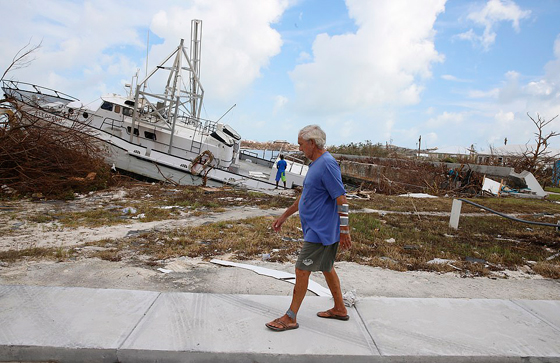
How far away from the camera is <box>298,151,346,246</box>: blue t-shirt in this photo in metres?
3.12

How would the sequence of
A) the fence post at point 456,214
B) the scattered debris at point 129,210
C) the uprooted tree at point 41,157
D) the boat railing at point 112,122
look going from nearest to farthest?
the fence post at point 456,214 < the scattered debris at point 129,210 < the uprooted tree at point 41,157 < the boat railing at point 112,122

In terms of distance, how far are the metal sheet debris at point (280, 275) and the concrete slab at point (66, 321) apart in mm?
1331

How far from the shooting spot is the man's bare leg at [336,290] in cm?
333

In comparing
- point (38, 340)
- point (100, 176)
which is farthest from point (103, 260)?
point (100, 176)

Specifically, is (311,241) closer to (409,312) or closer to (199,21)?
(409,312)

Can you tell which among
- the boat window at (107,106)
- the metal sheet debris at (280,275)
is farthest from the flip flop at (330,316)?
the boat window at (107,106)

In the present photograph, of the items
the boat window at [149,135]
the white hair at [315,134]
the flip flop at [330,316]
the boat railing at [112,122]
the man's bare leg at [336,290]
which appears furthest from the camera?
the boat window at [149,135]


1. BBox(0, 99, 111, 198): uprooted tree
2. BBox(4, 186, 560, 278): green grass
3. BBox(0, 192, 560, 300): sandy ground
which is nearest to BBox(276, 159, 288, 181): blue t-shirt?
BBox(4, 186, 560, 278): green grass

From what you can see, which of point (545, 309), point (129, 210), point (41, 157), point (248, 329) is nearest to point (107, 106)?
point (41, 157)

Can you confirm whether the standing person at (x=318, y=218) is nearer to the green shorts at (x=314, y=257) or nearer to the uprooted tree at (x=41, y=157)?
the green shorts at (x=314, y=257)

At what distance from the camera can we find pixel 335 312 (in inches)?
136

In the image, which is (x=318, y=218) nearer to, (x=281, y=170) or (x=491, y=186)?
(x=281, y=170)

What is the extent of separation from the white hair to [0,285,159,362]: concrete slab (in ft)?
6.74

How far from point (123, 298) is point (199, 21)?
1857cm
